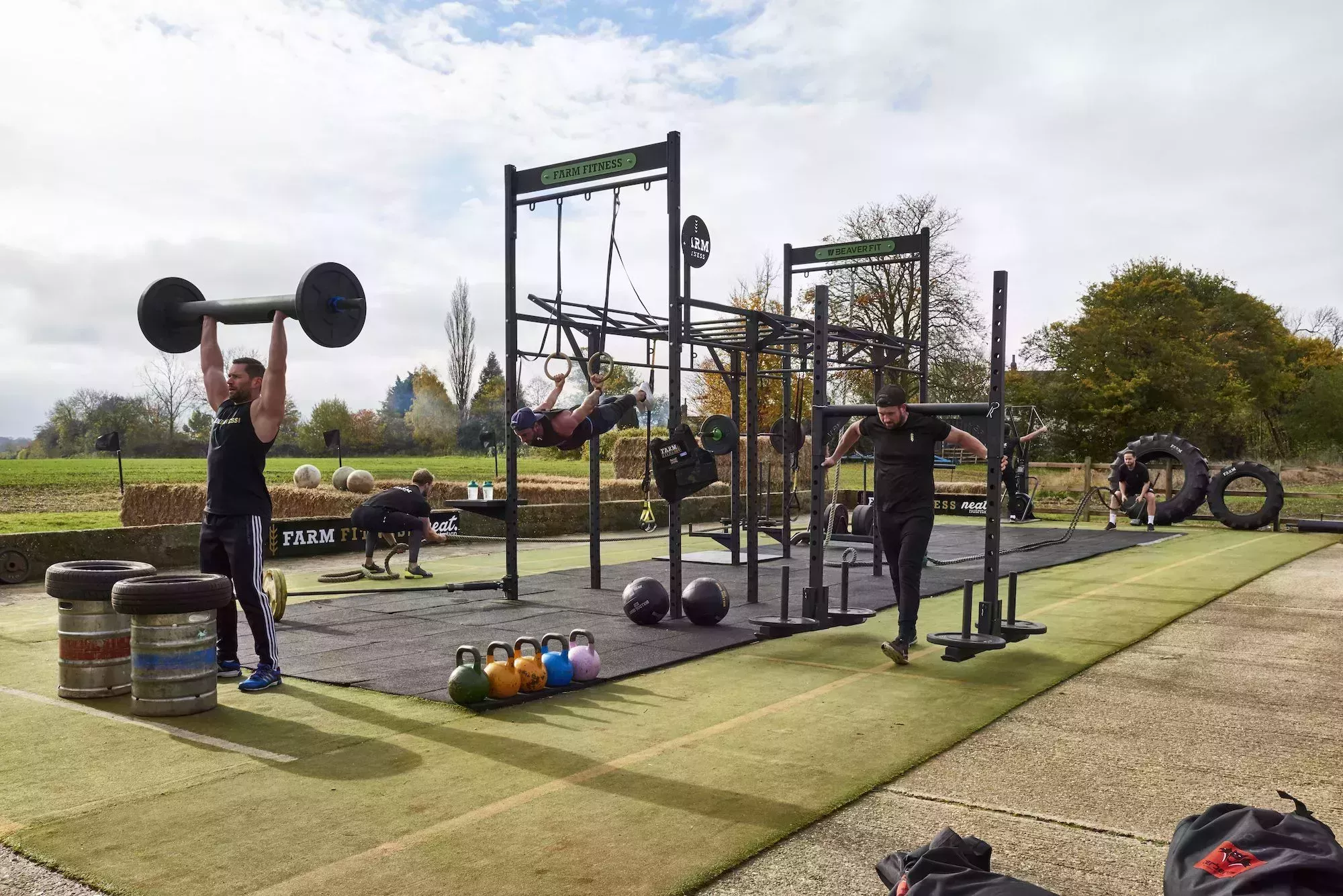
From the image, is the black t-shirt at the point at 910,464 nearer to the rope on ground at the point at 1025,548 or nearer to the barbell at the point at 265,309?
the barbell at the point at 265,309

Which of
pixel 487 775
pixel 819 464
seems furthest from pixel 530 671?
pixel 819 464

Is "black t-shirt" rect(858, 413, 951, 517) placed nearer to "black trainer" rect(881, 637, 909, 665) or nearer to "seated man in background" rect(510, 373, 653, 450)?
"black trainer" rect(881, 637, 909, 665)

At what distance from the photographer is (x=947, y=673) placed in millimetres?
5852

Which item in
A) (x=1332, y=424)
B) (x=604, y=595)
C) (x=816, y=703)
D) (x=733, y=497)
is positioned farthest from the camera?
(x=1332, y=424)

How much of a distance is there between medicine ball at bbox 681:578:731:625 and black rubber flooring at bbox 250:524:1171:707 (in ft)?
0.23

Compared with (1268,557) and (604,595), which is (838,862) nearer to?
(604,595)

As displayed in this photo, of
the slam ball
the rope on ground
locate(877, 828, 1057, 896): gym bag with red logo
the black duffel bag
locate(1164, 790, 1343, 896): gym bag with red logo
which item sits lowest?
the rope on ground

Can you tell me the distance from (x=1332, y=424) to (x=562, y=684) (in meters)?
39.9

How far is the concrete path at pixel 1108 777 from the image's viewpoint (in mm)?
3055

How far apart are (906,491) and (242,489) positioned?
12.4 ft

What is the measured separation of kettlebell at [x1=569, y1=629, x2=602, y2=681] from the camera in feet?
18.0

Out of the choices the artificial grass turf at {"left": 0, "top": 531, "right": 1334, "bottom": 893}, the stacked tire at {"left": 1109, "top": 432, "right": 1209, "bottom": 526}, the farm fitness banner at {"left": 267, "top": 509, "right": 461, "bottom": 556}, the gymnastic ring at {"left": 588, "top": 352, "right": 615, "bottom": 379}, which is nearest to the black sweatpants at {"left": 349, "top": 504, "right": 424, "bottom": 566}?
the farm fitness banner at {"left": 267, "top": 509, "right": 461, "bottom": 556}

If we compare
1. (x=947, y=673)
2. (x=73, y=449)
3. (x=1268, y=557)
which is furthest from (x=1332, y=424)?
(x=73, y=449)

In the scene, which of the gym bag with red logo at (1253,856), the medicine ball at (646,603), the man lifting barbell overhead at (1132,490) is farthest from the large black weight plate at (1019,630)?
the man lifting barbell overhead at (1132,490)
